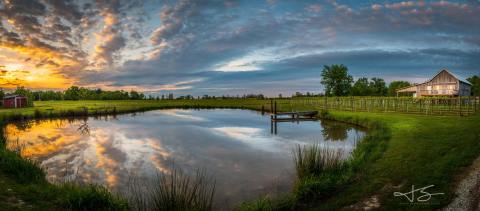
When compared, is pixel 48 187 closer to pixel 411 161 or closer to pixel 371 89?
pixel 411 161

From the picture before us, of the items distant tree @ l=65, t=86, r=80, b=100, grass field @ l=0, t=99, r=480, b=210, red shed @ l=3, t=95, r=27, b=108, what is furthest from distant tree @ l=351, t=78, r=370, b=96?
distant tree @ l=65, t=86, r=80, b=100

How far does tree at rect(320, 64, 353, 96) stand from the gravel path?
3340 inches

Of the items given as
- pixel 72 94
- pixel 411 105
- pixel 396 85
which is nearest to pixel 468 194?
pixel 411 105

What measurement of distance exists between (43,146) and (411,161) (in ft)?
79.8

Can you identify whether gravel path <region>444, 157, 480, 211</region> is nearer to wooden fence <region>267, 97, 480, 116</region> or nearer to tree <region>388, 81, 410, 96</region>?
wooden fence <region>267, 97, 480, 116</region>

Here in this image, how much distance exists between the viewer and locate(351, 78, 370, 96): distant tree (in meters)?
99.5

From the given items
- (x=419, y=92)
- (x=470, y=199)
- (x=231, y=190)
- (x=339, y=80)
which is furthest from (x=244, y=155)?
(x=339, y=80)

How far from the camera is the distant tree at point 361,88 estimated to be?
99500 millimetres

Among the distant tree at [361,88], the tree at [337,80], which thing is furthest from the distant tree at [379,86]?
the tree at [337,80]

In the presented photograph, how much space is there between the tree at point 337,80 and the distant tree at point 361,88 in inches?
316

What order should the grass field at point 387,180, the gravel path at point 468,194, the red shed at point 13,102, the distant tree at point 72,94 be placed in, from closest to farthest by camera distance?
the gravel path at point 468,194, the grass field at point 387,180, the red shed at point 13,102, the distant tree at point 72,94

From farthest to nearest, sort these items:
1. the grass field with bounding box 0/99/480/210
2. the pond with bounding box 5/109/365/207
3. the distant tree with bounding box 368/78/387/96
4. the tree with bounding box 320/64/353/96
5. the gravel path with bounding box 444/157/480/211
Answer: the distant tree with bounding box 368/78/387/96 < the tree with bounding box 320/64/353/96 < the pond with bounding box 5/109/365/207 < the grass field with bounding box 0/99/480/210 < the gravel path with bounding box 444/157/480/211

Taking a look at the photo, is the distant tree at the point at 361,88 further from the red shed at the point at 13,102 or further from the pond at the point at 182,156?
the red shed at the point at 13,102

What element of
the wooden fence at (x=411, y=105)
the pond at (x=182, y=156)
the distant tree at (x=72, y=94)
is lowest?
the pond at (x=182, y=156)
